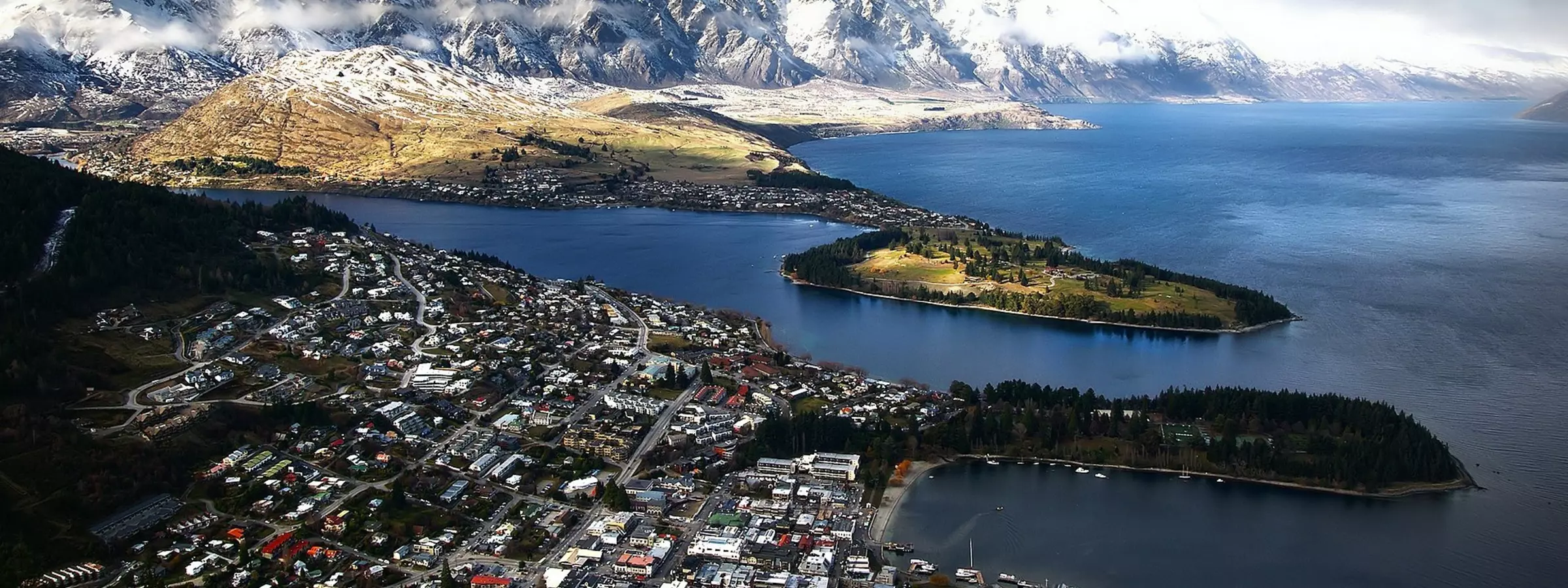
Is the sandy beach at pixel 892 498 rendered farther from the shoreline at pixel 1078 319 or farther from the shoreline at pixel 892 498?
the shoreline at pixel 1078 319

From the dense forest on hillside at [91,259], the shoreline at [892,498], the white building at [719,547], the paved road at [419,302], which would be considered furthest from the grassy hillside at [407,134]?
the white building at [719,547]

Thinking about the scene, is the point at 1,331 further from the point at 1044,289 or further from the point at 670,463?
the point at 1044,289

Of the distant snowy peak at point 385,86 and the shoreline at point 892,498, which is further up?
the distant snowy peak at point 385,86

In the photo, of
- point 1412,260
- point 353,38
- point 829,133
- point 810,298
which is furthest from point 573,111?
point 1412,260

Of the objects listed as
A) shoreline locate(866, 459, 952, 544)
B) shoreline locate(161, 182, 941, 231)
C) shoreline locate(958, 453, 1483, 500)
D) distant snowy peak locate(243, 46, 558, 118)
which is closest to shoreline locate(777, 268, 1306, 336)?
shoreline locate(958, 453, 1483, 500)

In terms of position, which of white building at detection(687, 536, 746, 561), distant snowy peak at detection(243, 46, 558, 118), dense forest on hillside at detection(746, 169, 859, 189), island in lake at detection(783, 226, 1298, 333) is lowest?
white building at detection(687, 536, 746, 561)

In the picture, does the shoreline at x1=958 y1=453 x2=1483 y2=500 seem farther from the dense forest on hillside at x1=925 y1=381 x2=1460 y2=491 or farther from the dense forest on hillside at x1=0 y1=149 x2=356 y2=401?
the dense forest on hillside at x1=0 y1=149 x2=356 y2=401
